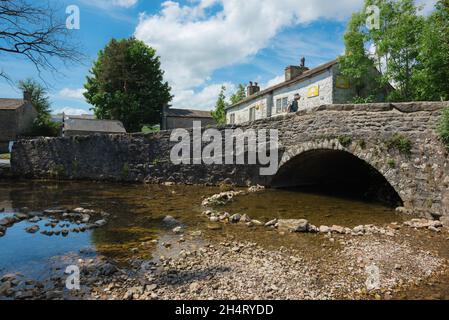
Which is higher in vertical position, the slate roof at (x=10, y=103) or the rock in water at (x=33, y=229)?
the slate roof at (x=10, y=103)

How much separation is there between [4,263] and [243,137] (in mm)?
9468

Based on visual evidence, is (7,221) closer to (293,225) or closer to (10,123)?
(293,225)

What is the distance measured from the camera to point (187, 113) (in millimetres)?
38625

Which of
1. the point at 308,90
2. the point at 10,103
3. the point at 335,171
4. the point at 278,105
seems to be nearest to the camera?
the point at 335,171

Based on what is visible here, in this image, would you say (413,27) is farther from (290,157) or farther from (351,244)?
(351,244)

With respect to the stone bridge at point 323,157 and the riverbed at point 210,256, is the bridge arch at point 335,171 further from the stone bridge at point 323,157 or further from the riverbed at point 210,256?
the riverbed at point 210,256

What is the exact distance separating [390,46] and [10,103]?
38495 mm

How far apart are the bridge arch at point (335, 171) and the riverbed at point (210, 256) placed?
4.57 feet

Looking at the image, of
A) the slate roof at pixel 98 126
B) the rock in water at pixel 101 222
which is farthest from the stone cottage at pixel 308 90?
the rock in water at pixel 101 222

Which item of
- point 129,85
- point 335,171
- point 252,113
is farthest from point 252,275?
point 129,85

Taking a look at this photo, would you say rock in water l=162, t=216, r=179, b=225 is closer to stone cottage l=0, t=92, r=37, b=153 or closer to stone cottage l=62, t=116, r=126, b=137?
stone cottage l=62, t=116, r=126, b=137
